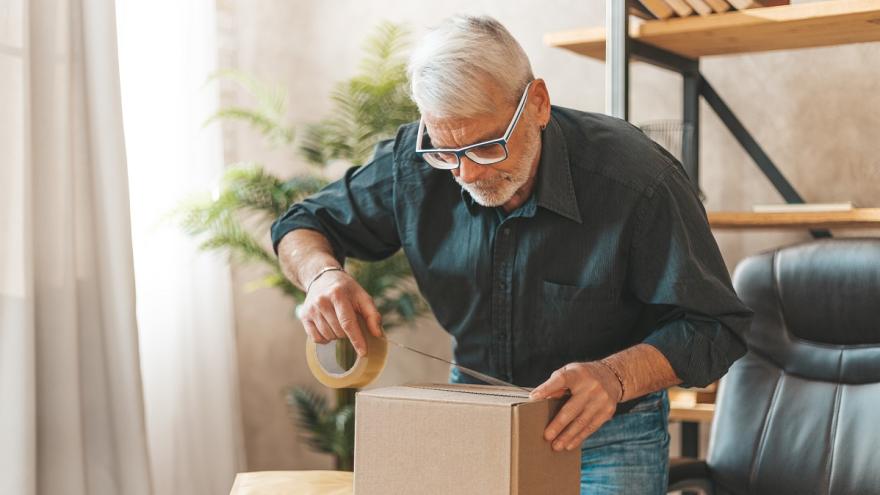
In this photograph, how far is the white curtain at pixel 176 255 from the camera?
273 cm

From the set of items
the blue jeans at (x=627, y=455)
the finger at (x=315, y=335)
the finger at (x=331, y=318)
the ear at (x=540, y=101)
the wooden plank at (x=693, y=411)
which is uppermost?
the ear at (x=540, y=101)

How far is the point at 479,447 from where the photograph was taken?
3.60 feet

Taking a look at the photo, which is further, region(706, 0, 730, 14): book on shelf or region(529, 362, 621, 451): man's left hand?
region(706, 0, 730, 14): book on shelf

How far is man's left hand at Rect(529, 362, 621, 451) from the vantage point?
1.17 m

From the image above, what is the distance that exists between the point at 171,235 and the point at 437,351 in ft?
3.15

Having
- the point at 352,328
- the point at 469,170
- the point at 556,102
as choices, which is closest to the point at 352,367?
the point at 352,328

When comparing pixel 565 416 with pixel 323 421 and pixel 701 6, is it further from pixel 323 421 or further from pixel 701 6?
pixel 323 421

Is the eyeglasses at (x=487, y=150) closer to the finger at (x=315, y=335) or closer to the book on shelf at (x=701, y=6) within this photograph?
the finger at (x=315, y=335)

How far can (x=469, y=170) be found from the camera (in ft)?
4.67

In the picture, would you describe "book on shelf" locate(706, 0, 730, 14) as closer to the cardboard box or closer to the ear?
the ear

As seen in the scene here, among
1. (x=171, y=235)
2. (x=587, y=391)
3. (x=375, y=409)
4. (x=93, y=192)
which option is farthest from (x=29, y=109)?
(x=587, y=391)

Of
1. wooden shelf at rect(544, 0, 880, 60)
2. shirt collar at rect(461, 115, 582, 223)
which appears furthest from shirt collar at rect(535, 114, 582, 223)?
wooden shelf at rect(544, 0, 880, 60)

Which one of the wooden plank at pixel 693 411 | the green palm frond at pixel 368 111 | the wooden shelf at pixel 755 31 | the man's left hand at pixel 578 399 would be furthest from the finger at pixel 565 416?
the green palm frond at pixel 368 111

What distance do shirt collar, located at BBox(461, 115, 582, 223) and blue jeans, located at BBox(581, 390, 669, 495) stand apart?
1.11 ft
